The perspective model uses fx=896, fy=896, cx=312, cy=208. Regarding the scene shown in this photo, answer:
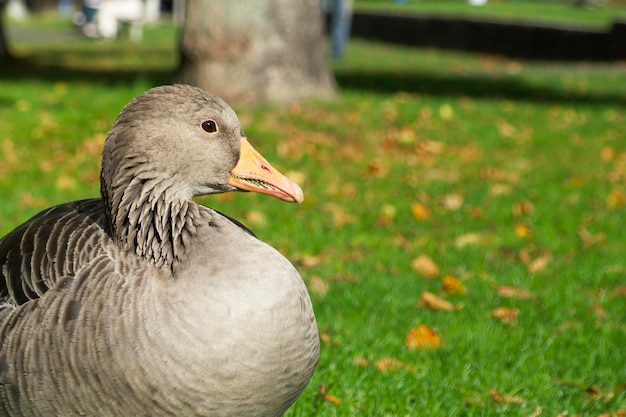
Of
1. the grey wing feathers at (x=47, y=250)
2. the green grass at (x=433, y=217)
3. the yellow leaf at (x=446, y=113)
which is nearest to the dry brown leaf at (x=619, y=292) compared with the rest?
the green grass at (x=433, y=217)

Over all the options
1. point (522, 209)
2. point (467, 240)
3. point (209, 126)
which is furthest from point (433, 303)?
point (209, 126)

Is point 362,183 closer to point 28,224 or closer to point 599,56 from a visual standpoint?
point 28,224

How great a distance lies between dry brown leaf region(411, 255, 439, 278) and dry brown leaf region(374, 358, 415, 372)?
1444mm

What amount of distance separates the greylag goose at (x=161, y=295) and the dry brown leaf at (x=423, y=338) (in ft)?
5.30

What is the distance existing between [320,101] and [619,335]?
569 centimetres

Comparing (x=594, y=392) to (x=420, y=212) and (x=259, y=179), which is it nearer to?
(x=259, y=179)

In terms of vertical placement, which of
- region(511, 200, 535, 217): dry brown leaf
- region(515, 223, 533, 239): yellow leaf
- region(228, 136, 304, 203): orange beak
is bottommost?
region(511, 200, 535, 217): dry brown leaf

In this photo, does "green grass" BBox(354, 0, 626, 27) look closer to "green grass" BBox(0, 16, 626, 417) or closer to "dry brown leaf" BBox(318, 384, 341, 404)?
"green grass" BBox(0, 16, 626, 417)

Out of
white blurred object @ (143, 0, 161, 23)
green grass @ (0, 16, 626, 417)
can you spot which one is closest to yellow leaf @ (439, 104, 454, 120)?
green grass @ (0, 16, 626, 417)

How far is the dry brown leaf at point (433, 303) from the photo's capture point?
5148 millimetres

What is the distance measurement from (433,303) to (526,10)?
1196 inches

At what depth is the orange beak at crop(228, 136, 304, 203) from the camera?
3100mm

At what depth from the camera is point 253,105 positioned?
380 inches

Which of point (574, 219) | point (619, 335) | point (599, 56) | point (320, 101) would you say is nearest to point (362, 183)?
point (574, 219)
